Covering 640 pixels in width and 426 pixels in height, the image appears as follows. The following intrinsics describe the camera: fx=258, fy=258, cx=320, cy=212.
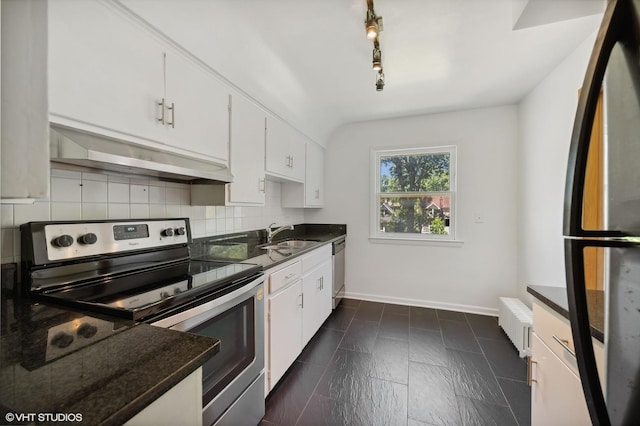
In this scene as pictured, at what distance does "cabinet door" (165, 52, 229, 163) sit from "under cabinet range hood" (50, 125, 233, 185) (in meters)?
0.10

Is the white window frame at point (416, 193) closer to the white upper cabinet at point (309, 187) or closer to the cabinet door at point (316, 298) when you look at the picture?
the white upper cabinet at point (309, 187)

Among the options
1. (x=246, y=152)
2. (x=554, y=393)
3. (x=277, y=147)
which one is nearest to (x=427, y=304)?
(x=554, y=393)

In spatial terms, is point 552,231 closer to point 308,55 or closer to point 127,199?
point 308,55

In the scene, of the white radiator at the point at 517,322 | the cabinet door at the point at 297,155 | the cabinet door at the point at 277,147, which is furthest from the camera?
the cabinet door at the point at 297,155

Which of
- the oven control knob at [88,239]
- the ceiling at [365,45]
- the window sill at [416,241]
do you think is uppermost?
the ceiling at [365,45]

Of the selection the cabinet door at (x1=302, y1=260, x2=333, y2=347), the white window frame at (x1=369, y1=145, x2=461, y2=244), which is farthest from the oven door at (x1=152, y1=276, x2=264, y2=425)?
the white window frame at (x1=369, y1=145, x2=461, y2=244)

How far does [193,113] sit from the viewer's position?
4.69ft

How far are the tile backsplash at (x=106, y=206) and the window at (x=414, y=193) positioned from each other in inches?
77.9

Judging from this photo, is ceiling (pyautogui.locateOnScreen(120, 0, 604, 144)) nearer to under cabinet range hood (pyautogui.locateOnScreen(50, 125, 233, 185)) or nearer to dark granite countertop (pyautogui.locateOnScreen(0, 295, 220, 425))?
under cabinet range hood (pyautogui.locateOnScreen(50, 125, 233, 185))

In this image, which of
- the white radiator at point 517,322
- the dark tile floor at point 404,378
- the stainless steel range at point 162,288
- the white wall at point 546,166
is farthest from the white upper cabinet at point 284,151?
the white radiator at point 517,322

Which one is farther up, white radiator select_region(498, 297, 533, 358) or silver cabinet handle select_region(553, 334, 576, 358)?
silver cabinet handle select_region(553, 334, 576, 358)

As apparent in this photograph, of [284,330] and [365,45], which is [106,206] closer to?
[284,330]

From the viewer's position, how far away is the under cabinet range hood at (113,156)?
90cm

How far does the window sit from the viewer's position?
3127 mm
